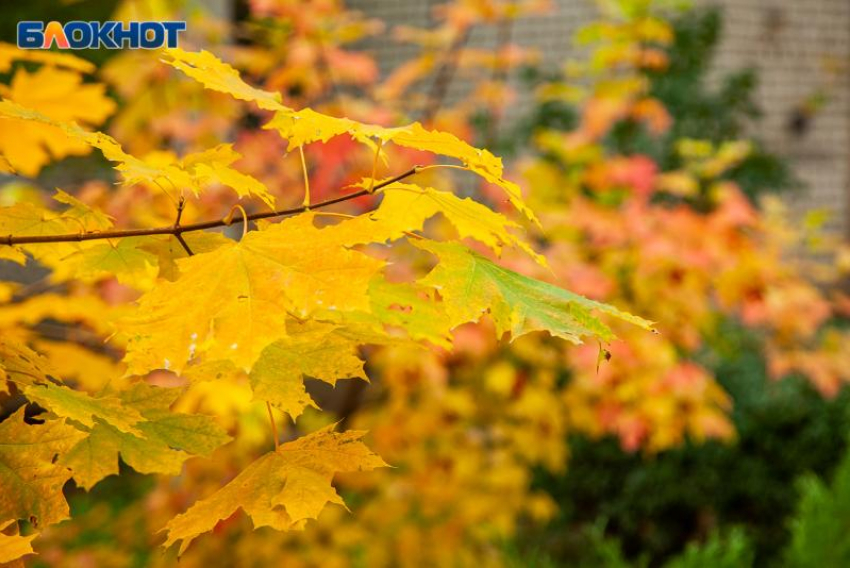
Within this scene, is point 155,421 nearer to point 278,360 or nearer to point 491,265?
point 278,360

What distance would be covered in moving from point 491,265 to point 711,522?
4.66 meters

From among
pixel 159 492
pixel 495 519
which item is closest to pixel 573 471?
pixel 495 519

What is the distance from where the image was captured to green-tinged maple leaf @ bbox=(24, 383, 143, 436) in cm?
101

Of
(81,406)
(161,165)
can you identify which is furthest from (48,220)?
(81,406)

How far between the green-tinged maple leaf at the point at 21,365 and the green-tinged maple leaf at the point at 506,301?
435 millimetres

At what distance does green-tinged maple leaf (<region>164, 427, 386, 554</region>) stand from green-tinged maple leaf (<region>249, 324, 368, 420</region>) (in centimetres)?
5

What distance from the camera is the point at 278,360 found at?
3.68ft

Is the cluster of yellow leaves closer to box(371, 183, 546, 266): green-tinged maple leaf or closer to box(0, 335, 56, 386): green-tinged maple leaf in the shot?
box(0, 335, 56, 386): green-tinged maple leaf

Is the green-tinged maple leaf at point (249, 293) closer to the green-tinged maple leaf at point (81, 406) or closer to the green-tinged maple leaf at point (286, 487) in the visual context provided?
the green-tinged maple leaf at point (81, 406)

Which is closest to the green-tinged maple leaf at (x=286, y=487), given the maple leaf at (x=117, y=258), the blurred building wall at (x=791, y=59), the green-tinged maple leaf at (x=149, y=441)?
the green-tinged maple leaf at (x=149, y=441)

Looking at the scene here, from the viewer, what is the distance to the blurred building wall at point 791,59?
8.27 metres

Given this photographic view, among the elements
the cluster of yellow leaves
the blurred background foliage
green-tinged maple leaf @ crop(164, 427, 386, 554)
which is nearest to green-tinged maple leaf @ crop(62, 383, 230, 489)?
green-tinged maple leaf @ crop(164, 427, 386, 554)

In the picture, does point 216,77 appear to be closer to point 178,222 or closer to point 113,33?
point 178,222

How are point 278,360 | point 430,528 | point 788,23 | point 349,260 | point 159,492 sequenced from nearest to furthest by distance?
point 349,260 < point 278,360 < point 159,492 < point 430,528 < point 788,23
